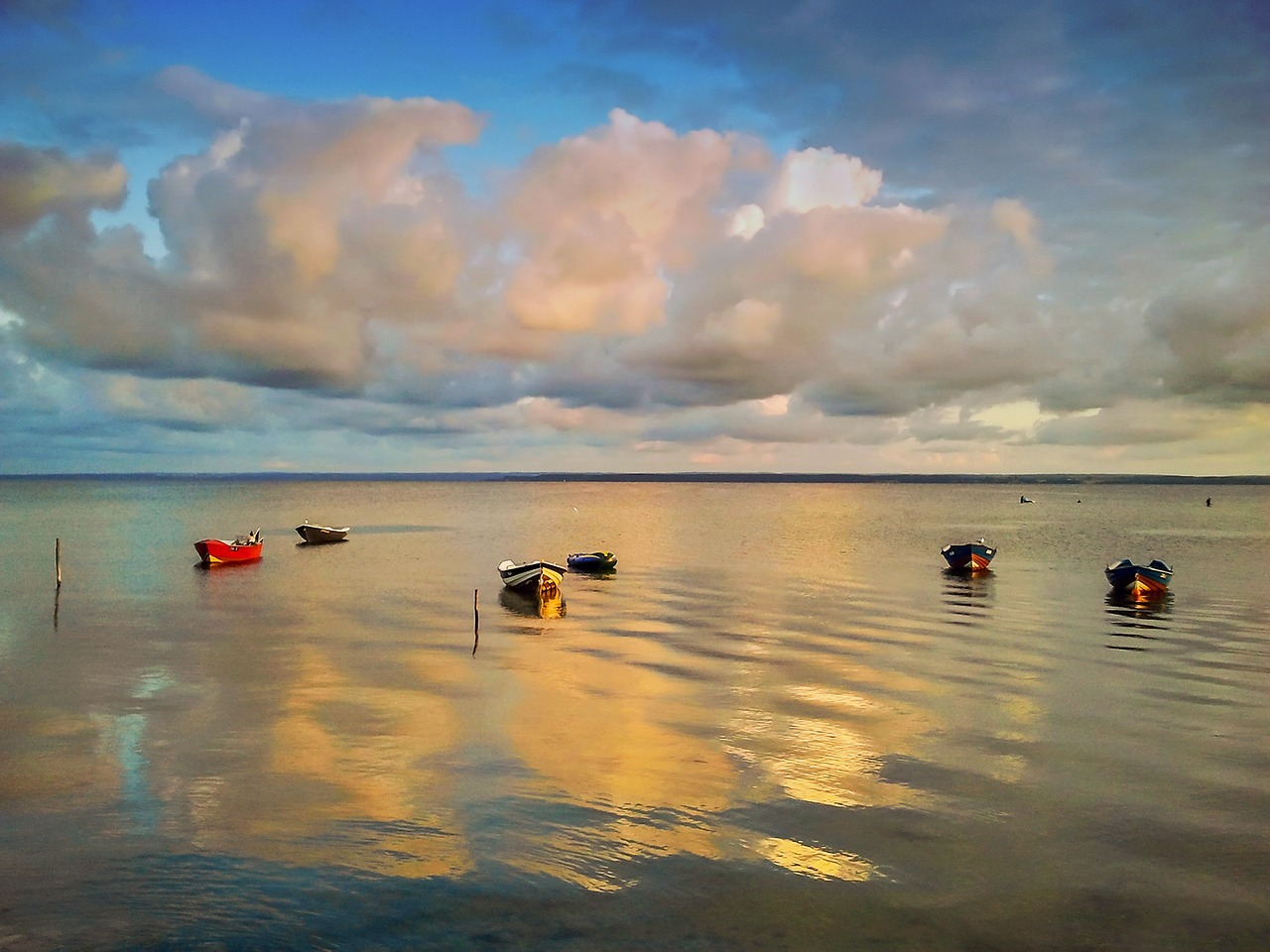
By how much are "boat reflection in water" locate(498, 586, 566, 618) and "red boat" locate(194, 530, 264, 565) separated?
24661 millimetres

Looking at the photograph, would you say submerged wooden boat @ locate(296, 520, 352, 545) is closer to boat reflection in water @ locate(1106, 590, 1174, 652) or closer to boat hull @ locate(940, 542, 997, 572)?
boat hull @ locate(940, 542, 997, 572)

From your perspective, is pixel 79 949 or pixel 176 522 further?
pixel 176 522

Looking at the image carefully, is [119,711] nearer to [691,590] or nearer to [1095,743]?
[1095,743]

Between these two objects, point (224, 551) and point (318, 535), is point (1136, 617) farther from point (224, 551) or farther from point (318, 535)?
point (318, 535)

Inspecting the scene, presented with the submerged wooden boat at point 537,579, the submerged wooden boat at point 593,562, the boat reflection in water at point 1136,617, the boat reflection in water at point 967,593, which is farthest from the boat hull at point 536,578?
the boat reflection in water at point 1136,617

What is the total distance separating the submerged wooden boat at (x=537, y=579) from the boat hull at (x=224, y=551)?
26.2 m

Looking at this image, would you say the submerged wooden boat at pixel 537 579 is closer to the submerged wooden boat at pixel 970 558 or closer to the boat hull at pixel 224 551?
the boat hull at pixel 224 551

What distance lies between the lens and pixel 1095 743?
22.3m


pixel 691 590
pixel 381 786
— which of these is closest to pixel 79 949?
pixel 381 786

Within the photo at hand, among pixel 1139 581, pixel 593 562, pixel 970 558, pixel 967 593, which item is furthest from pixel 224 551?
pixel 1139 581

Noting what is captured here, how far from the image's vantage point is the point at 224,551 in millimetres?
66812

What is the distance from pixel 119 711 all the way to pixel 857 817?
62.6 feet

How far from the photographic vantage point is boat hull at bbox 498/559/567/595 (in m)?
50.6

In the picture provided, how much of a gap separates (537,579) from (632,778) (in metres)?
31.6
